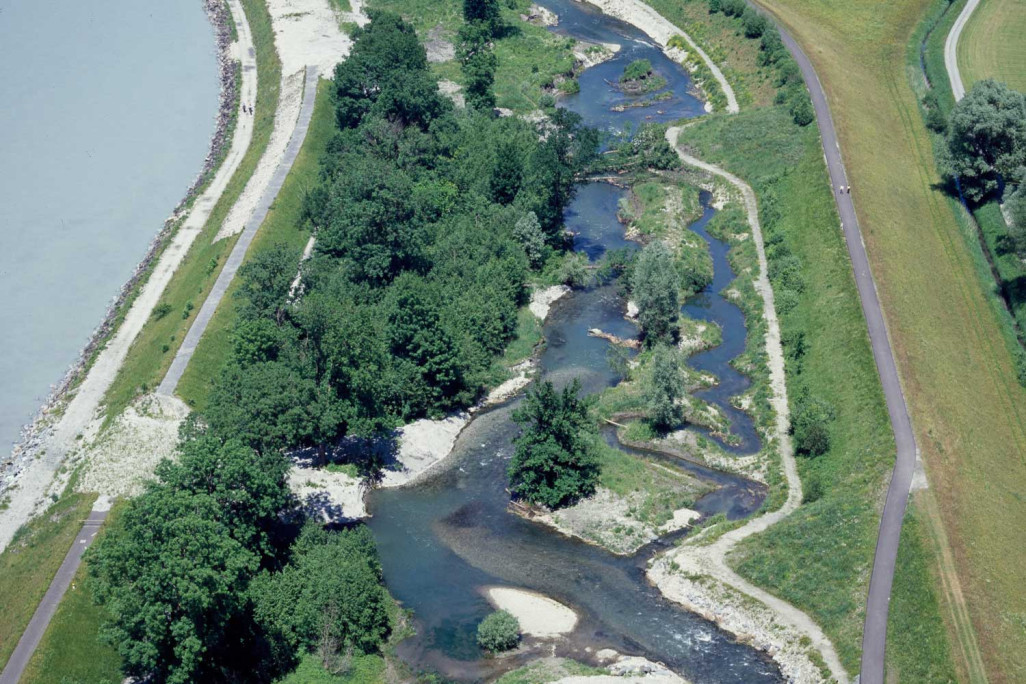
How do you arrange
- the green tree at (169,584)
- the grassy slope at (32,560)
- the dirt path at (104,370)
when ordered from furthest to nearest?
the dirt path at (104,370)
the grassy slope at (32,560)
the green tree at (169,584)

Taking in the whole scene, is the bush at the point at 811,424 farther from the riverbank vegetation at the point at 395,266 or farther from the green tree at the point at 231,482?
the green tree at the point at 231,482

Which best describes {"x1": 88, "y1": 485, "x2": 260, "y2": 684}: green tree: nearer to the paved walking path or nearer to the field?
the paved walking path

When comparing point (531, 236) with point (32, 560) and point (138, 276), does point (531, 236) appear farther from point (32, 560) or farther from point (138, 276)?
point (32, 560)

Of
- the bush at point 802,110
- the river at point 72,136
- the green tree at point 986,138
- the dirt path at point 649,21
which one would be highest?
the green tree at point 986,138

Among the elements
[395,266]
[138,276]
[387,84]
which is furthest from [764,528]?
[387,84]

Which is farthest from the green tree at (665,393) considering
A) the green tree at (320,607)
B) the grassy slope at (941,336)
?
the green tree at (320,607)

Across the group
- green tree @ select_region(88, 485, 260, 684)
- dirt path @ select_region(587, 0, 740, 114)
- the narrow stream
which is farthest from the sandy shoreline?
dirt path @ select_region(587, 0, 740, 114)
